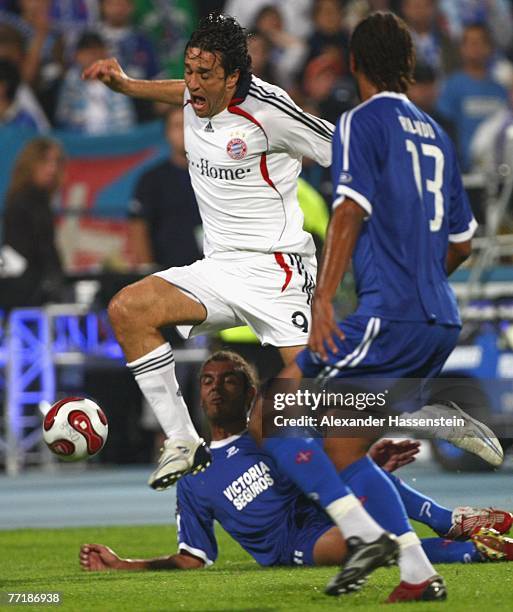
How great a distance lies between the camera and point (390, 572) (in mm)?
6594

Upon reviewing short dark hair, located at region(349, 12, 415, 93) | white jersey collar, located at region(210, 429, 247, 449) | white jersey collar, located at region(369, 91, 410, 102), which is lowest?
white jersey collar, located at region(210, 429, 247, 449)

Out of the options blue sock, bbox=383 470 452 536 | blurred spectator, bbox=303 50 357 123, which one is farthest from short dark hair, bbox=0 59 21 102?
blue sock, bbox=383 470 452 536

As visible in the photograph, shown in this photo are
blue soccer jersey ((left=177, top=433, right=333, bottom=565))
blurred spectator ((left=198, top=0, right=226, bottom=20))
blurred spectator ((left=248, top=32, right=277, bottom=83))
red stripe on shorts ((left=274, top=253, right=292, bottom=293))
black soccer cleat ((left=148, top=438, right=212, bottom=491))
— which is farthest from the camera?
blurred spectator ((left=198, top=0, right=226, bottom=20))

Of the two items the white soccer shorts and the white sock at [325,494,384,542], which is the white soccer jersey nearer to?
the white soccer shorts

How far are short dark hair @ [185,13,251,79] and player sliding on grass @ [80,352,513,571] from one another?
133 cm

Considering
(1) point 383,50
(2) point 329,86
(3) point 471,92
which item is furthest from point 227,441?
(3) point 471,92

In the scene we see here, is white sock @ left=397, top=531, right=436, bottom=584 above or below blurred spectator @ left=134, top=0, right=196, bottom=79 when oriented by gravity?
below

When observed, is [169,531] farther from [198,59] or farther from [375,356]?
[375,356]

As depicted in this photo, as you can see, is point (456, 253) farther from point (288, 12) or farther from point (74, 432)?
point (288, 12)

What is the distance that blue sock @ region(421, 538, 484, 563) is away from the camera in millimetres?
6621

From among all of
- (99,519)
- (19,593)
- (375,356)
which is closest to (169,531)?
(99,519)

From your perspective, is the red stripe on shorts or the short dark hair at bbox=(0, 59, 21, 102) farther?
the short dark hair at bbox=(0, 59, 21, 102)

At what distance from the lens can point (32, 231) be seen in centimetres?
1423

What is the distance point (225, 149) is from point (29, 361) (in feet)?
26.2
